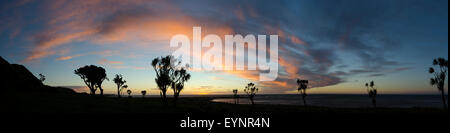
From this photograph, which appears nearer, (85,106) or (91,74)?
(85,106)

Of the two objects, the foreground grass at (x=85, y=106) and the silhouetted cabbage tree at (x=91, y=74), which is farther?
the silhouetted cabbage tree at (x=91, y=74)

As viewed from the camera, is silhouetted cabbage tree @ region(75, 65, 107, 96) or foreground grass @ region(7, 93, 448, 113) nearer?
foreground grass @ region(7, 93, 448, 113)
